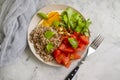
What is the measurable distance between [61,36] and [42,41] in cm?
7

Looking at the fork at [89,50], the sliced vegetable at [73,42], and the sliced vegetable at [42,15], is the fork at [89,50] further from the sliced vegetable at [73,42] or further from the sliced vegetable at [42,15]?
the sliced vegetable at [42,15]

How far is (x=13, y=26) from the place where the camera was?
918mm

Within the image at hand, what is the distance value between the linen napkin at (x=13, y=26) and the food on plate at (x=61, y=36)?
0.12 ft

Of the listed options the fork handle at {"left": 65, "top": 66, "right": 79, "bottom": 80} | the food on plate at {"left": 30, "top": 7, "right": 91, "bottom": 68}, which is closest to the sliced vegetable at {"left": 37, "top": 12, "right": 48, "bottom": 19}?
the food on plate at {"left": 30, "top": 7, "right": 91, "bottom": 68}

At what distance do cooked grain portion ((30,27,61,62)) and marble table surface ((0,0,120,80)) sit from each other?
4cm

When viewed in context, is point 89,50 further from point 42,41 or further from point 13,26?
point 13,26

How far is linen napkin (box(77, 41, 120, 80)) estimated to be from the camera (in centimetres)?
95

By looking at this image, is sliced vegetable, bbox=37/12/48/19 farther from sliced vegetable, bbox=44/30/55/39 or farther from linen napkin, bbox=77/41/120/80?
linen napkin, bbox=77/41/120/80

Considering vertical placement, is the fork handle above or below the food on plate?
below

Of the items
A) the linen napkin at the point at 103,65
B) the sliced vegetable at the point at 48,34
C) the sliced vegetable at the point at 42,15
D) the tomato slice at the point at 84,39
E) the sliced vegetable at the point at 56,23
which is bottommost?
the linen napkin at the point at 103,65

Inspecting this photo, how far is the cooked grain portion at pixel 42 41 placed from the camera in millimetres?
911

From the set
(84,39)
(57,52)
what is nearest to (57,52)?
(57,52)

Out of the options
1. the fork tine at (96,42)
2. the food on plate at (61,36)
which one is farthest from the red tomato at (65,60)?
the fork tine at (96,42)

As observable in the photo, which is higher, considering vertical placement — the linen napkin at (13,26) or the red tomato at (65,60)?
the linen napkin at (13,26)
